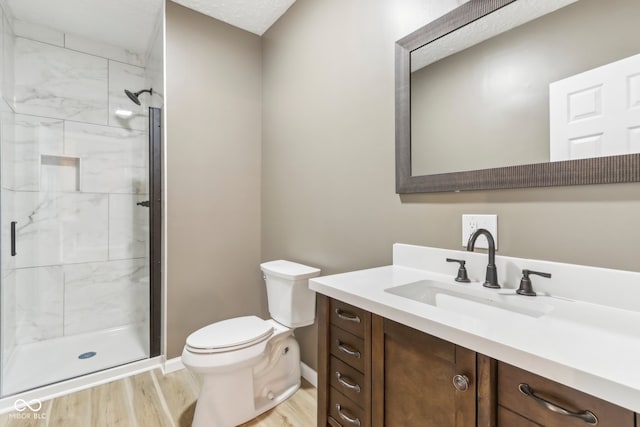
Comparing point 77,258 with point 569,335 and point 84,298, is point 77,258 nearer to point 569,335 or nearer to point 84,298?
point 84,298

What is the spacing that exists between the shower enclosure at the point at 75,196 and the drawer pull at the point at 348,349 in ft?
5.49

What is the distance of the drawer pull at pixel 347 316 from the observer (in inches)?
38.9

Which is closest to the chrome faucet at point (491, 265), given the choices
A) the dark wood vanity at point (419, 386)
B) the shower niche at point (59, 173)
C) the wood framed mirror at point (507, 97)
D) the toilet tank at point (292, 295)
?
the wood framed mirror at point (507, 97)

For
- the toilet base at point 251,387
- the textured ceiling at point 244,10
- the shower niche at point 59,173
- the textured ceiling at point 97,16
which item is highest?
the textured ceiling at point 97,16

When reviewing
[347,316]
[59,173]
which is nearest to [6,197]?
[59,173]

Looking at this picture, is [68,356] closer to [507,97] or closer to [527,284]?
[527,284]

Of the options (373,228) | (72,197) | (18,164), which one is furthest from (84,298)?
(373,228)

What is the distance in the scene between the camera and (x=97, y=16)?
89.1 inches

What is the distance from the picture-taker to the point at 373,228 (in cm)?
152

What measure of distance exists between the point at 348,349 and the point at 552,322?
0.60 metres

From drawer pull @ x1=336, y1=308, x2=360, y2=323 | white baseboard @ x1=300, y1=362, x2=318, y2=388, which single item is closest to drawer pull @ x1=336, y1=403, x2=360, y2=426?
drawer pull @ x1=336, y1=308, x2=360, y2=323

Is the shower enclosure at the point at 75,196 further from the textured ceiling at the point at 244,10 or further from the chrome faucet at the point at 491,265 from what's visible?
the chrome faucet at the point at 491,265

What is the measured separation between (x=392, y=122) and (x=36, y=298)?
3.05 m

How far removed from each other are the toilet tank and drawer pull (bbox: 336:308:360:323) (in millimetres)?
672
